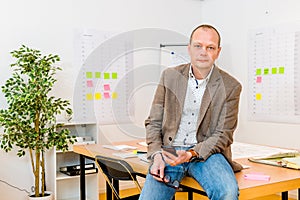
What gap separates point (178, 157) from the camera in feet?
5.61

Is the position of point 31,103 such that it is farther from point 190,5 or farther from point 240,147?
point 190,5

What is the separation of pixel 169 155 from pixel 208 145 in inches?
7.6

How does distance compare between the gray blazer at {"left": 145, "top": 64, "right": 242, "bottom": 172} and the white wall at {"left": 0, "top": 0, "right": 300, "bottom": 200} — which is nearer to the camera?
the gray blazer at {"left": 145, "top": 64, "right": 242, "bottom": 172}

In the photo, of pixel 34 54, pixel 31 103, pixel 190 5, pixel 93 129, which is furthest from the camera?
pixel 190 5

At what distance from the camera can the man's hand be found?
171 centimetres

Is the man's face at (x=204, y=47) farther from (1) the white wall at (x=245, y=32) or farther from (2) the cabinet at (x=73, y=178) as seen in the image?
(1) the white wall at (x=245, y=32)

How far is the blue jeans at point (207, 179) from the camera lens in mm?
1593

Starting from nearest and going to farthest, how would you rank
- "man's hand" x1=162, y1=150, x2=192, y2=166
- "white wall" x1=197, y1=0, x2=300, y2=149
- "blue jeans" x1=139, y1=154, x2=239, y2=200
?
"blue jeans" x1=139, y1=154, x2=239, y2=200
"man's hand" x1=162, y1=150, x2=192, y2=166
"white wall" x1=197, y1=0, x2=300, y2=149

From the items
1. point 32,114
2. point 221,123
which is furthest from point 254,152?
point 32,114

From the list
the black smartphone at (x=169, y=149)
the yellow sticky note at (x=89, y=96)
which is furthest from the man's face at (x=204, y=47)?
the yellow sticky note at (x=89, y=96)

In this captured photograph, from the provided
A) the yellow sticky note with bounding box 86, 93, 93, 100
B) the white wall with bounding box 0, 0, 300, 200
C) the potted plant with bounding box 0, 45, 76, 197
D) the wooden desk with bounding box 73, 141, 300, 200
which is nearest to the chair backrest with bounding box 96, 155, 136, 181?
the wooden desk with bounding box 73, 141, 300, 200

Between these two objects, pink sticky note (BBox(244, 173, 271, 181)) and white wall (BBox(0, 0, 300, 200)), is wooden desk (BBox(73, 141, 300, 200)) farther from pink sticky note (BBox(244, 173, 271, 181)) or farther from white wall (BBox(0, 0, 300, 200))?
white wall (BBox(0, 0, 300, 200))

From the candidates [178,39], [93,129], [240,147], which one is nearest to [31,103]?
[93,129]

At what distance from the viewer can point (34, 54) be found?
142 inches
